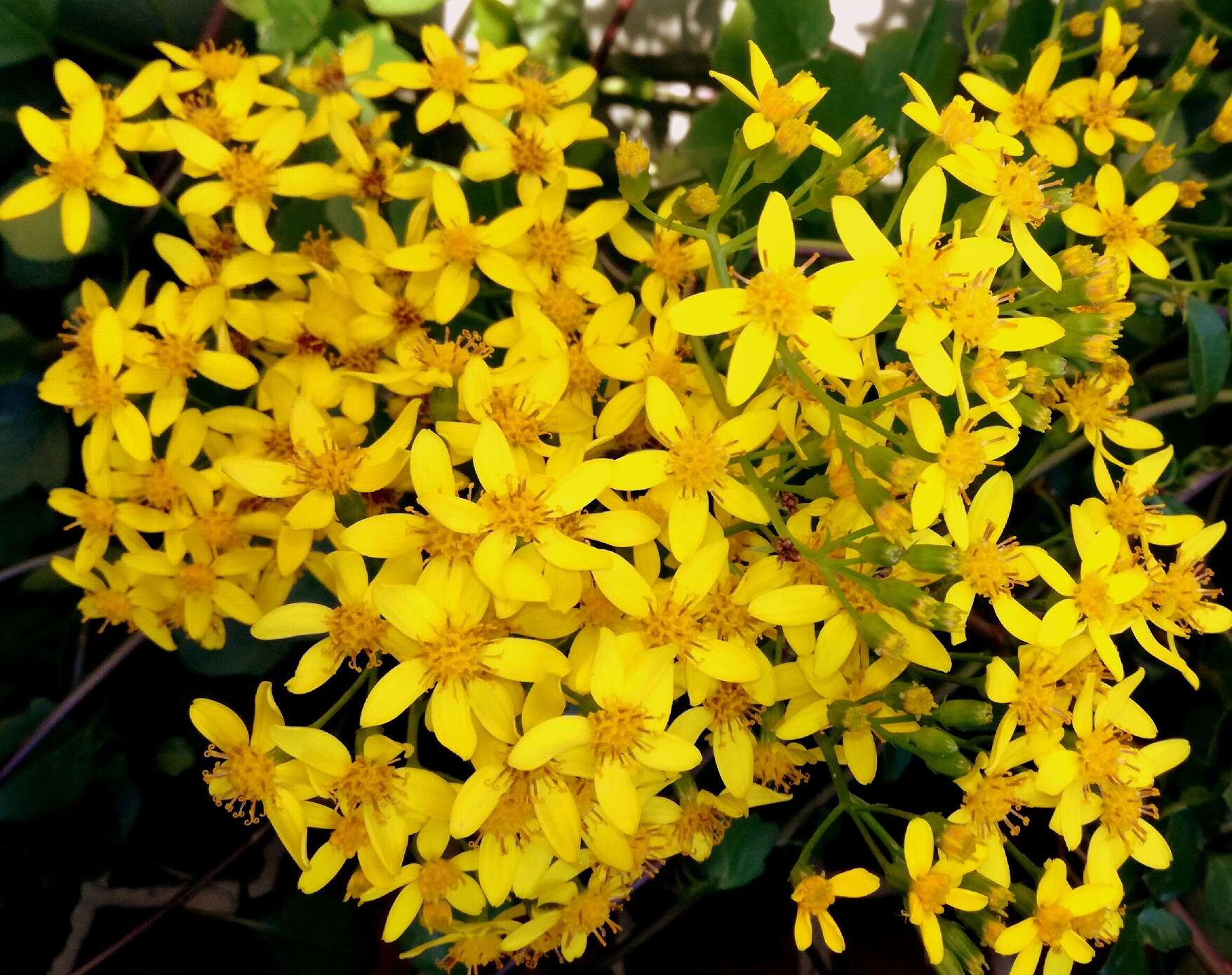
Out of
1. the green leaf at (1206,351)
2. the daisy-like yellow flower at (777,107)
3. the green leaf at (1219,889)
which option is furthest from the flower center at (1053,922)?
the daisy-like yellow flower at (777,107)

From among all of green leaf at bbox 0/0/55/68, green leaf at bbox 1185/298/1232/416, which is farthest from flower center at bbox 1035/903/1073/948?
green leaf at bbox 0/0/55/68

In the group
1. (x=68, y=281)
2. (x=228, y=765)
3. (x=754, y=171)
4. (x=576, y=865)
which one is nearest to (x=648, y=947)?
(x=576, y=865)

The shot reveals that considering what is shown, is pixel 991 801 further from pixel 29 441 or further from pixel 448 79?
pixel 29 441

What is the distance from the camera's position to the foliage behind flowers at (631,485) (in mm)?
589

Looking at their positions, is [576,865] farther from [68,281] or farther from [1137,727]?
[68,281]

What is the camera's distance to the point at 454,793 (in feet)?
2.08

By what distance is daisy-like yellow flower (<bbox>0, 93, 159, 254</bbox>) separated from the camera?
0.76 m

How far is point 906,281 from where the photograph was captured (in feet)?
1.88

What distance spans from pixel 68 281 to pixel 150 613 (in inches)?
15.9

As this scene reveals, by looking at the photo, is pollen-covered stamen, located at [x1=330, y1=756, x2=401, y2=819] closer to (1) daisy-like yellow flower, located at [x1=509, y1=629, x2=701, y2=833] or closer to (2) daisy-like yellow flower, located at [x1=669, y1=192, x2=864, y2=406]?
(1) daisy-like yellow flower, located at [x1=509, y1=629, x2=701, y2=833]

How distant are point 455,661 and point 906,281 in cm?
36

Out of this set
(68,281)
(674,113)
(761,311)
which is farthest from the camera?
(674,113)

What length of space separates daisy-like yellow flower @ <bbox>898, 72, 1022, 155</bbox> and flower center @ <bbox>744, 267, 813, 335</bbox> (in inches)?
5.7

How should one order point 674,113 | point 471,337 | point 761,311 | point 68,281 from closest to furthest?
point 761,311
point 471,337
point 68,281
point 674,113
